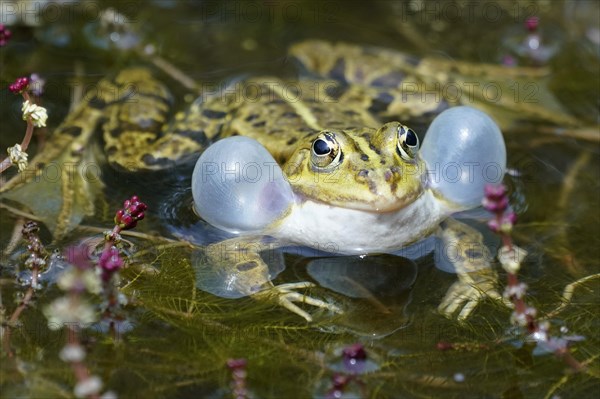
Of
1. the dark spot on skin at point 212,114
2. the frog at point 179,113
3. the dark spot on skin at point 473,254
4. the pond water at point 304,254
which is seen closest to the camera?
the pond water at point 304,254

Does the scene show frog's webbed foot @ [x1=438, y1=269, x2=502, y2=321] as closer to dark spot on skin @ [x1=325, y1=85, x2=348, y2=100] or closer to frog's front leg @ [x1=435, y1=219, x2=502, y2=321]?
frog's front leg @ [x1=435, y1=219, x2=502, y2=321]

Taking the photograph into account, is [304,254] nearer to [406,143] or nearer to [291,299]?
[291,299]

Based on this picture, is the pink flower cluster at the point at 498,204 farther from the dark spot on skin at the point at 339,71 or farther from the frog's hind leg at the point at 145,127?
the dark spot on skin at the point at 339,71

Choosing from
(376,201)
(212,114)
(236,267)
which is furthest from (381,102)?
(236,267)

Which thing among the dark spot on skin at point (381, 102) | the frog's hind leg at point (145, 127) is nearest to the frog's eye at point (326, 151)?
the frog's hind leg at point (145, 127)

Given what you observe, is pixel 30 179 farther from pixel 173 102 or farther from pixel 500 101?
pixel 500 101

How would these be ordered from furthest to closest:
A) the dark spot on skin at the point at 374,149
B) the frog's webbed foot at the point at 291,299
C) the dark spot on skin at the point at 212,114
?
the dark spot on skin at the point at 212,114, the dark spot on skin at the point at 374,149, the frog's webbed foot at the point at 291,299

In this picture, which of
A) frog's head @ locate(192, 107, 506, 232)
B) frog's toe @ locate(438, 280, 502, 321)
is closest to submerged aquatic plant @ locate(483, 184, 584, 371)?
frog's toe @ locate(438, 280, 502, 321)
